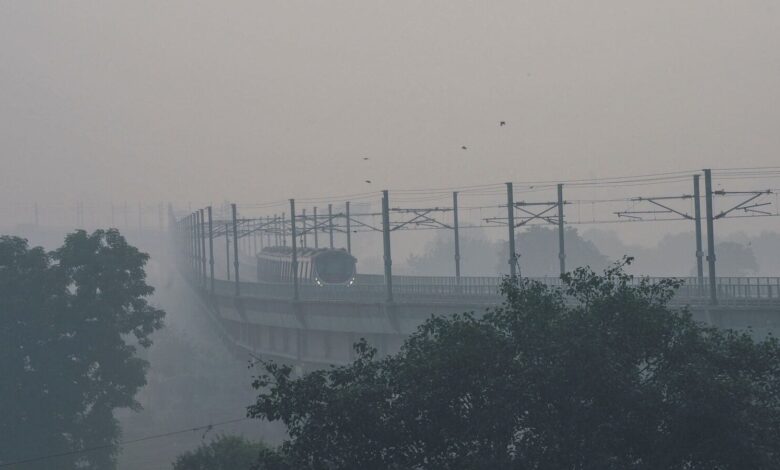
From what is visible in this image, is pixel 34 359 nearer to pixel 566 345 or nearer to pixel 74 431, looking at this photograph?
pixel 74 431

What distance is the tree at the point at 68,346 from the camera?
47500 mm

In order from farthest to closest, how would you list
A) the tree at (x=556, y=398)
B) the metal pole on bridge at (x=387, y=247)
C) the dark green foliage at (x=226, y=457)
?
the metal pole on bridge at (x=387, y=247)
the dark green foliage at (x=226, y=457)
the tree at (x=556, y=398)

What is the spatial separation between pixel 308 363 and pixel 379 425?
162 feet

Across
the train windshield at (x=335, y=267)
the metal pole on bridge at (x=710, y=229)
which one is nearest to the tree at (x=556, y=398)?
the metal pole on bridge at (x=710, y=229)

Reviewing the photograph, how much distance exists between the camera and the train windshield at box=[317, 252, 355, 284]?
75875 mm

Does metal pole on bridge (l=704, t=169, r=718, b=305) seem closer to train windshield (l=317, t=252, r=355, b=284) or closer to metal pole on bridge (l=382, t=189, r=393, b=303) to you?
metal pole on bridge (l=382, t=189, r=393, b=303)

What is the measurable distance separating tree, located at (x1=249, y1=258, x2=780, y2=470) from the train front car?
52985 mm

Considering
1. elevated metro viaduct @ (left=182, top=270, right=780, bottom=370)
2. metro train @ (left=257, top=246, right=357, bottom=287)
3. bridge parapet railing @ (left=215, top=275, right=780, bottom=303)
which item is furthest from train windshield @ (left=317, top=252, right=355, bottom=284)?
elevated metro viaduct @ (left=182, top=270, right=780, bottom=370)

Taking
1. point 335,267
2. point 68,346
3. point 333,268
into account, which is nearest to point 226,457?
point 68,346

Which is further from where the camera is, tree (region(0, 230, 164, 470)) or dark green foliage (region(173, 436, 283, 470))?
tree (region(0, 230, 164, 470))

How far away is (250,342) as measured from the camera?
276 feet

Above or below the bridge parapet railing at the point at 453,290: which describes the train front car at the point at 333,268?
above

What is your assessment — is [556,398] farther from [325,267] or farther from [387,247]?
[325,267]

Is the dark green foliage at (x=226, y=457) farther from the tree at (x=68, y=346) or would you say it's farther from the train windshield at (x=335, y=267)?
the train windshield at (x=335, y=267)
